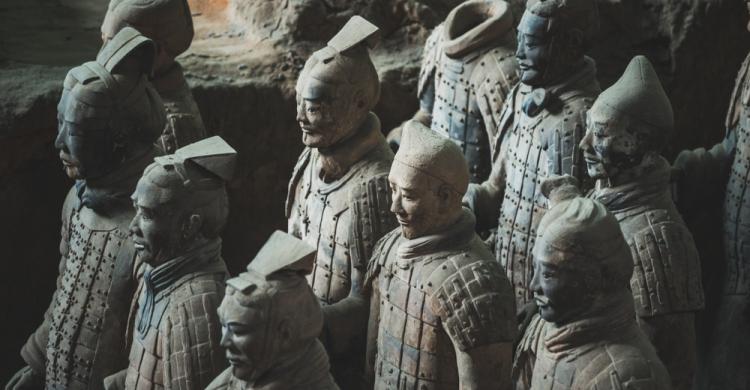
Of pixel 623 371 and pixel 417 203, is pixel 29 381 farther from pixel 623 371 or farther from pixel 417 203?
pixel 623 371

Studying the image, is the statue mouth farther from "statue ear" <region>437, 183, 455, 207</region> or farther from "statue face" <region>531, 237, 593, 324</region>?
"statue ear" <region>437, 183, 455, 207</region>

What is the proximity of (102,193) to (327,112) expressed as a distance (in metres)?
1.04

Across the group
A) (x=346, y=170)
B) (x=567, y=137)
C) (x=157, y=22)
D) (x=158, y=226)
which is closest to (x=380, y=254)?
(x=346, y=170)

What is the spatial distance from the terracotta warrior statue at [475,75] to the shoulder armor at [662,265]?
5.84 ft

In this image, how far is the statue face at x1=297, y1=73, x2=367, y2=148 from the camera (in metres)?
6.45

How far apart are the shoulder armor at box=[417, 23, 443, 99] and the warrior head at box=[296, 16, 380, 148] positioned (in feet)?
6.51

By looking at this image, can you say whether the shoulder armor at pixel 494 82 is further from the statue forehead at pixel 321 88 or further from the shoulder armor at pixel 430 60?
the statue forehead at pixel 321 88

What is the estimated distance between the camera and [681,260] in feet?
20.9

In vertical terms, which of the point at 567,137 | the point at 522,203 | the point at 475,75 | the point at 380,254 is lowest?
the point at 522,203

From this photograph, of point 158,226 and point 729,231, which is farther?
point 729,231

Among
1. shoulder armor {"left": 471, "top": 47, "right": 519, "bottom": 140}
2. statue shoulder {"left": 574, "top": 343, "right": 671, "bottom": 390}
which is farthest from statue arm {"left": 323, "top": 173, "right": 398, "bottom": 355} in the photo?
shoulder armor {"left": 471, "top": 47, "right": 519, "bottom": 140}

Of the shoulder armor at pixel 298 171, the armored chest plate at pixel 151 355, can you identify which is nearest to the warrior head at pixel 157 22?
the shoulder armor at pixel 298 171

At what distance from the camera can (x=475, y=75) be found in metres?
8.05

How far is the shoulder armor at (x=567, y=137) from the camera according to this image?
6902 mm
